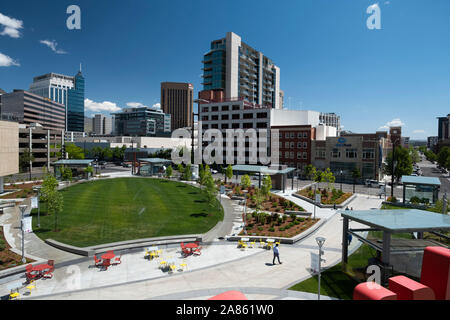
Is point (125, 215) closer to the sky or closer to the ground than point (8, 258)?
closer to the sky

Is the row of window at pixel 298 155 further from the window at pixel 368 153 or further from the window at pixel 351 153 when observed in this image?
the window at pixel 368 153

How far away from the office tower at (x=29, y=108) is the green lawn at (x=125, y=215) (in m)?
112

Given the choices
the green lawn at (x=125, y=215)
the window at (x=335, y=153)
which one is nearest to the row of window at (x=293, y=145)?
the window at (x=335, y=153)

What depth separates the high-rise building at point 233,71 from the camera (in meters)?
94.1

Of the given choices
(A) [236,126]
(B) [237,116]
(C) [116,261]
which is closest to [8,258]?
(C) [116,261]

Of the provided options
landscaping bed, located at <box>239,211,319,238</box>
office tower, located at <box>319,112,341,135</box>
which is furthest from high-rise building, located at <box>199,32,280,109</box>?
office tower, located at <box>319,112,341,135</box>

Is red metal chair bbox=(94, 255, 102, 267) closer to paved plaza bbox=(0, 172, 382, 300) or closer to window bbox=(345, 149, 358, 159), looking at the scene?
paved plaza bbox=(0, 172, 382, 300)

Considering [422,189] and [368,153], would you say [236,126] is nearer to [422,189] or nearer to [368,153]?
[368,153]

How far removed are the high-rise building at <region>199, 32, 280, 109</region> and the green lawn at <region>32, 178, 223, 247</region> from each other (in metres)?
57.8

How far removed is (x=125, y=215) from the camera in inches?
1137

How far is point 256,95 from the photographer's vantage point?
10781 centimetres

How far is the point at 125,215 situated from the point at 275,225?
640 inches

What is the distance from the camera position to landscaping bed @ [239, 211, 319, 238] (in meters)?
24.0
